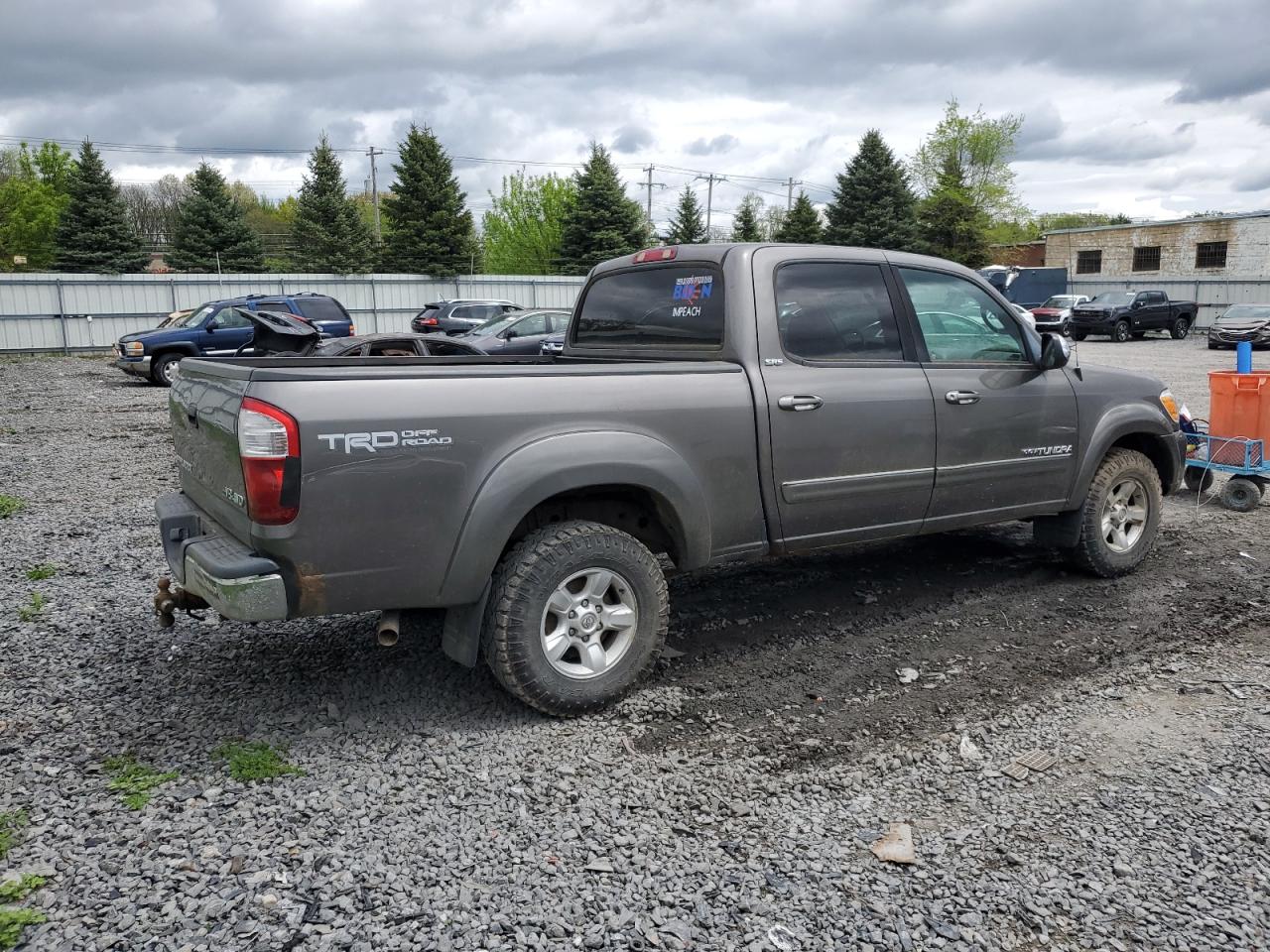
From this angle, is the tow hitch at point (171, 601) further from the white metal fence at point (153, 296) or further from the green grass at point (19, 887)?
the white metal fence at point (153, 296)

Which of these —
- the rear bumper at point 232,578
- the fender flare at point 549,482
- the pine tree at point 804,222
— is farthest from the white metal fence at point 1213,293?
the rear bumper at point 232,578

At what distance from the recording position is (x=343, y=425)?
3.30 metres

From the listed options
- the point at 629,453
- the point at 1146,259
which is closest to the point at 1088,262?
the point at 1146,259

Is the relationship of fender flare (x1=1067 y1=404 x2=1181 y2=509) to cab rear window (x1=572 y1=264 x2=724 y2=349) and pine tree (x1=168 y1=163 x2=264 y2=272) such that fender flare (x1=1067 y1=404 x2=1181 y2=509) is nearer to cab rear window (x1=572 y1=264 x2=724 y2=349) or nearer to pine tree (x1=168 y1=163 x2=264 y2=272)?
cab rear window (x1=572 y1=264 x2=724 y2=349)

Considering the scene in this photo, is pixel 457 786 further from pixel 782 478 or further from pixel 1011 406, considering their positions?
pixel 1011 406

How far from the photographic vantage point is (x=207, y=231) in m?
39.5

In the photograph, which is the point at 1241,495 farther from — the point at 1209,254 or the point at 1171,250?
the point at 1171,250

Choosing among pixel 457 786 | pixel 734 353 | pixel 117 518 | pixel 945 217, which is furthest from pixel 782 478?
pixel 945 217

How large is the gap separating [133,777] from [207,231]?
1615 inches

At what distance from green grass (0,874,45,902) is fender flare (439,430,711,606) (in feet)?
4.89

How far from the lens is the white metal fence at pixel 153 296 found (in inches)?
1121

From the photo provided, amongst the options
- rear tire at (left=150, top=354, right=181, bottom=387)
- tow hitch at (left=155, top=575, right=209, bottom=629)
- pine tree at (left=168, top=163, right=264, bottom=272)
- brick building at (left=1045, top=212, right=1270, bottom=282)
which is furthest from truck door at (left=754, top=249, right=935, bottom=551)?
brick building at (left=1045, top=212, right=1270, bottom=282)

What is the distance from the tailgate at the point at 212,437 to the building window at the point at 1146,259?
172 ft

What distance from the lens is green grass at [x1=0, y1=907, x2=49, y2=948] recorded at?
2.57 meters
